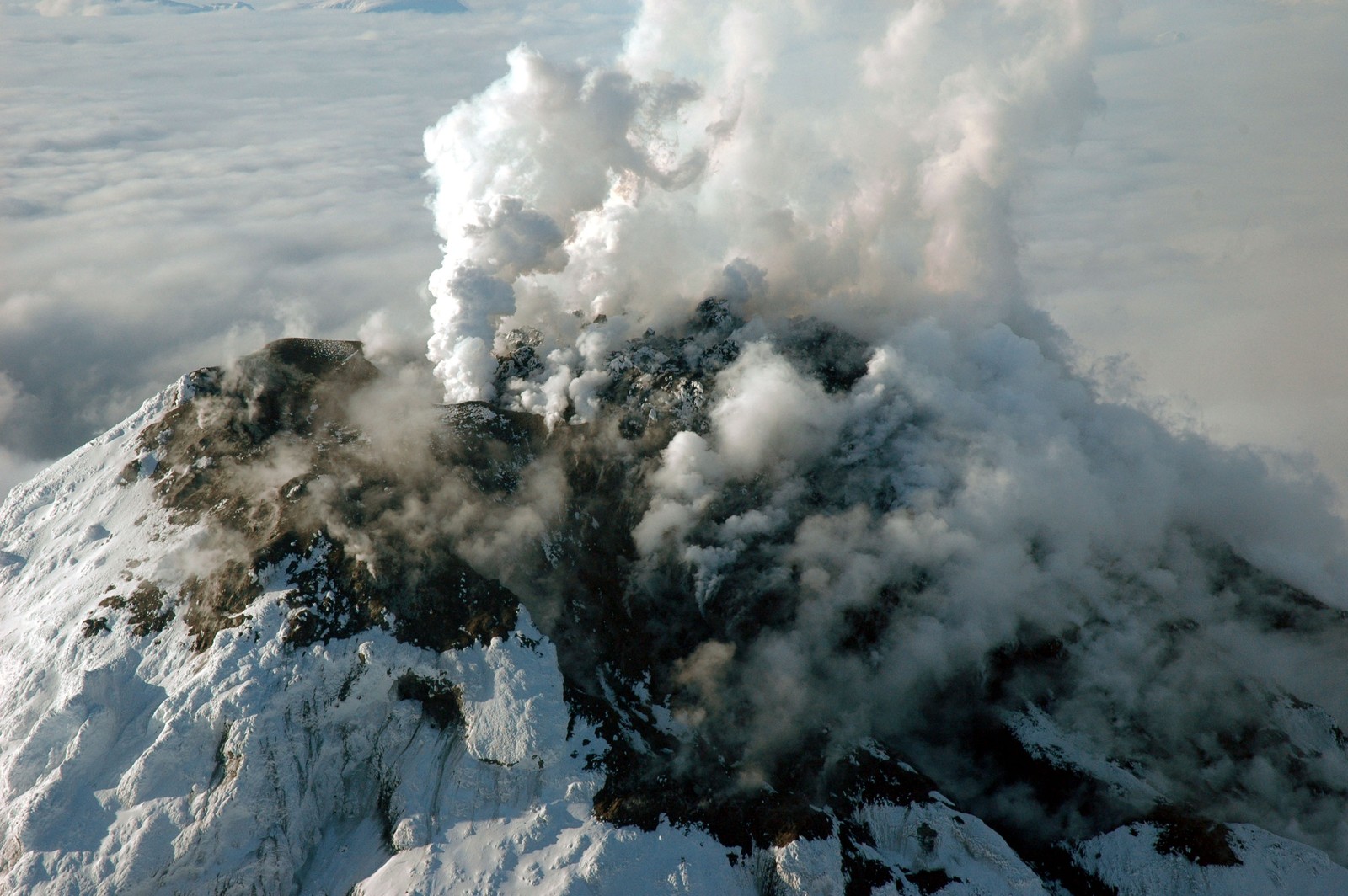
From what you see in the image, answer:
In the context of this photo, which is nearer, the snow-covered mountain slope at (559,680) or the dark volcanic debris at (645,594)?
the snow-covered mountain slope at (559,680)

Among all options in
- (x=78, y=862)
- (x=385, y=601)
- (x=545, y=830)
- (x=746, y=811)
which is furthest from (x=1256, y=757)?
(x=78, y=862)

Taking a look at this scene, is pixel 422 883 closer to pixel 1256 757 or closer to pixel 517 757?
pixel 517 757

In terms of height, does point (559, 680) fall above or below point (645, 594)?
above

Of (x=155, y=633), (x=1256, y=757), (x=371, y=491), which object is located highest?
(x=371, y=491)

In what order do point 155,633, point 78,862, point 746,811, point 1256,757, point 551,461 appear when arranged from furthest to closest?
point 551,461 < point 1256,757 < point 155,633 < point 746,811 < point 78,862

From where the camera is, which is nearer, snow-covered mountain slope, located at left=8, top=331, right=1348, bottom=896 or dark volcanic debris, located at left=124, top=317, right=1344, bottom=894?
snow-covered mountain slope, located at left=8, top=331, right=1348, bottom=896

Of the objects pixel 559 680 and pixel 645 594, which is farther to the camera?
pixel 645 594

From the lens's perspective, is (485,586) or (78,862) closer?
(78,862)

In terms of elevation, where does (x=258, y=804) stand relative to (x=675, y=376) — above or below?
below
